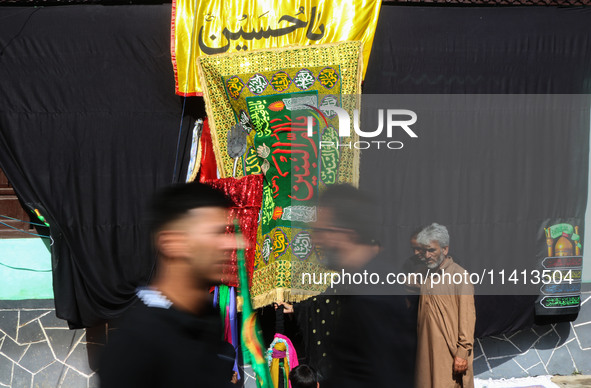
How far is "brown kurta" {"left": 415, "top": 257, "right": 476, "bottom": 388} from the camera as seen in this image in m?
3.60

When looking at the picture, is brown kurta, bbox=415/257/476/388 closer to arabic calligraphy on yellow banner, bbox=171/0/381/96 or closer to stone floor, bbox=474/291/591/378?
stone floor, bbox=474/291/591/378

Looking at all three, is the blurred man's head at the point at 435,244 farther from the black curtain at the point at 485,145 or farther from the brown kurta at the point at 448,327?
the black curtain at the point at 485,145

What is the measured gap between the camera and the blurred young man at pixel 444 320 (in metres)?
3.60

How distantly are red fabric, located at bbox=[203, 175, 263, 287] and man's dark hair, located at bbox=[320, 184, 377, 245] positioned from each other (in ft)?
5.48

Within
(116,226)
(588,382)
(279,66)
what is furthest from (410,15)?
(588,382)

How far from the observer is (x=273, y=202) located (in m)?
4.11

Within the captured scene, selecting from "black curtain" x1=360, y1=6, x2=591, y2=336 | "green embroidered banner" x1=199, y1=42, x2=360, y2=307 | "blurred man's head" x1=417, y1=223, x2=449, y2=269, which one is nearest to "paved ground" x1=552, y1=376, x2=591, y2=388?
"black curtain" x1=360, y1=6, x2=591, y2=336

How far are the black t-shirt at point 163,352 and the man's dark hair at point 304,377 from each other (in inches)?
80.9

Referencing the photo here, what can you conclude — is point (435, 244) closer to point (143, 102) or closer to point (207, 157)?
point (207, 157)

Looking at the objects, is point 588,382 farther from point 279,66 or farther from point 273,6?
point 273,6


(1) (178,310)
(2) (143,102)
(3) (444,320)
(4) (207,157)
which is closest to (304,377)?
(3) (444,320)

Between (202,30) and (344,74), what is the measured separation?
45.2 inches

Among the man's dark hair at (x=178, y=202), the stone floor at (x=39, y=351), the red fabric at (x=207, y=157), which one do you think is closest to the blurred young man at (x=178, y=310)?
the man's dark hair at (x=178, y=202)

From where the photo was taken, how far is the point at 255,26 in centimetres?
425
